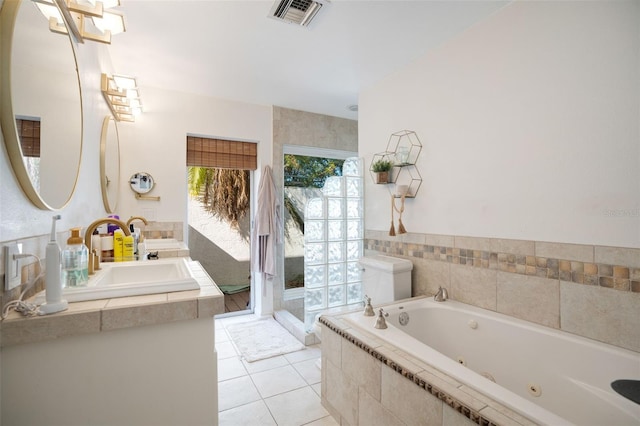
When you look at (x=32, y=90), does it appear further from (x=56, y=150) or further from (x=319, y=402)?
(x=319, y=402)

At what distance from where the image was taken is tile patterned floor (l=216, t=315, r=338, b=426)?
5.97ft

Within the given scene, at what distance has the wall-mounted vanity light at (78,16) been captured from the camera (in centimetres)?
118

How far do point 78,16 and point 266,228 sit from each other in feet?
7.61

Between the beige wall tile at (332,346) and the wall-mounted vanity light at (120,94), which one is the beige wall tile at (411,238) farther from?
the wall-mounted vanity light at (120,94)

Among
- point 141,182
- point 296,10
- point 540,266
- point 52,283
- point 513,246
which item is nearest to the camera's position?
point 52,283

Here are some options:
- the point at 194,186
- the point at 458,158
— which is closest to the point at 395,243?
the point at 458,158

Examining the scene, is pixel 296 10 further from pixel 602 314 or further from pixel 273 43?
pixel 602 314

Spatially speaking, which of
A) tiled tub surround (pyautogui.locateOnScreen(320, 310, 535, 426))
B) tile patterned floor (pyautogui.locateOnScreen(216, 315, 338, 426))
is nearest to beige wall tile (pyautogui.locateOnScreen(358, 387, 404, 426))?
tiled tub surround (pyautogui.locateOnScreen(320, 310, 535, 426))

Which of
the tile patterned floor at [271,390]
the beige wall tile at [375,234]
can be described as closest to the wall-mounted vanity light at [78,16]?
the tile patterned floor at [271,390]

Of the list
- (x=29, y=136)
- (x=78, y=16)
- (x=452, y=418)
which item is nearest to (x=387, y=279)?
(x=452, y=418)

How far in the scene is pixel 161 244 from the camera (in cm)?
265

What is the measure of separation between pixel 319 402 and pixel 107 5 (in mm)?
2481

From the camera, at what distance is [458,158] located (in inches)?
84.9

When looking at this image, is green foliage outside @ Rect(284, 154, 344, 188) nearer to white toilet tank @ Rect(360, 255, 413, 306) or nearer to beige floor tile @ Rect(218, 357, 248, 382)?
white toilet tank @ Rect(360, 255, 413, 306)
